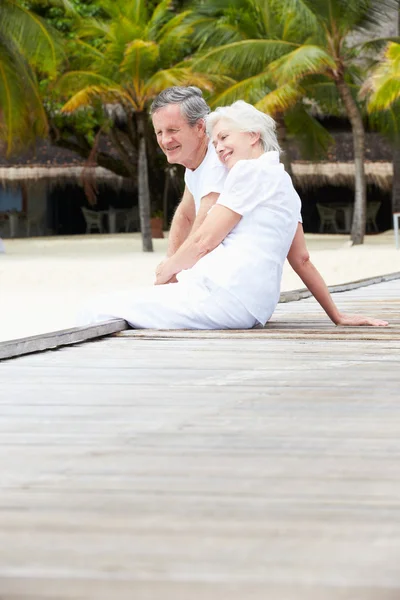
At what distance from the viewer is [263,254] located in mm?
4680

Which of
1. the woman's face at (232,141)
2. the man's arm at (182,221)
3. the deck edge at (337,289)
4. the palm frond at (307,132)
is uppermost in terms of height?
the woman's face at (232,141)

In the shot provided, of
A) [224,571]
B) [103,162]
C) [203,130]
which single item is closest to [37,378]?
[203,130]

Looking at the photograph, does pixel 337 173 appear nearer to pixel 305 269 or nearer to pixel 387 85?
pixel 387 85

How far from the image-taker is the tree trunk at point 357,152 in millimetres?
22234

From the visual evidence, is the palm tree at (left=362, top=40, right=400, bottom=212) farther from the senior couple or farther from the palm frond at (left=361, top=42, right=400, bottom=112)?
the senior couple

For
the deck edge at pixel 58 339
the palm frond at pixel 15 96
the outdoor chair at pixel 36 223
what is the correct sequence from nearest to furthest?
the deck edge at pixel 58 339 → the palm frond at pixel 15 96 → the outdoor chair at pixel 36 223

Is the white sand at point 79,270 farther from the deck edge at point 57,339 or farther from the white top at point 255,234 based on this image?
the white top at point 255,234

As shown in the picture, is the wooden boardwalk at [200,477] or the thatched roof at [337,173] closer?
the wooden boardwalk at [200,477]

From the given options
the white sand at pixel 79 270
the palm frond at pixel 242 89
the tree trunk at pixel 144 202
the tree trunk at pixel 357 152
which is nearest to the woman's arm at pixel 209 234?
the white sand at pixel 79 270

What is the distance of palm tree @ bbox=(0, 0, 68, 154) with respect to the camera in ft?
62.2

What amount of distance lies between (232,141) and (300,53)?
15.8 m

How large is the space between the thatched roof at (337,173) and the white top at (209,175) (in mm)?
23789

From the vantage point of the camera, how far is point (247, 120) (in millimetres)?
4582

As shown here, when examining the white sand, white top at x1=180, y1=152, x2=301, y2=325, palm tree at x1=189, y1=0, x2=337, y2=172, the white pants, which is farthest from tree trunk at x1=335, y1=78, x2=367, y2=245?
white top at x1=180, y1=152, x2=301, y2=325
